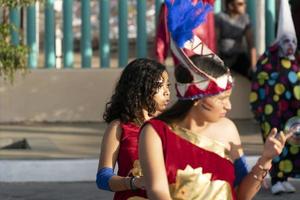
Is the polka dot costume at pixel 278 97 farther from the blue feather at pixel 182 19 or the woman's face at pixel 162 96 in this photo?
the blue feather at pixel 182 19

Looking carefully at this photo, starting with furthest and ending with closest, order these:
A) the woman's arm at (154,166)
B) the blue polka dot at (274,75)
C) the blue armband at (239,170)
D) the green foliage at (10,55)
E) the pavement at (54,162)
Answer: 1. the green foliage at (10,55)
2. the pavement at (54,162)
3. the blue polka dot at (274,75)
4. the blue armband at (239,170)
5. the woman's arm at (154,166)

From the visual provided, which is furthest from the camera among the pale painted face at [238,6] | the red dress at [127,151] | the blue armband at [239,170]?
the pale painted face at [238,6]

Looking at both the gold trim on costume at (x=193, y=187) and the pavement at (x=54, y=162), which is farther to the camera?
the pavement at (x=54, y=162)

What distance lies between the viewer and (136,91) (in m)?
4.45

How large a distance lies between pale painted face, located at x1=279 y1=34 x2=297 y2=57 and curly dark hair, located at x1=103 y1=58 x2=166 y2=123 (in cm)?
359

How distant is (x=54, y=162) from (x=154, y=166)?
19.7ft

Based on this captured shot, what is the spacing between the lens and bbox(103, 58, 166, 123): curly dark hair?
4.42 meters

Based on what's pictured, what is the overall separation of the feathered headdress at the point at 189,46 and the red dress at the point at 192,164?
158 millimetres

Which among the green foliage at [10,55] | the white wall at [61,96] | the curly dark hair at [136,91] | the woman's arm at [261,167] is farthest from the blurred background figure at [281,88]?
the woman's arm at [261,167]

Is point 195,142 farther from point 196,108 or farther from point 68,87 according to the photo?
point 68,87

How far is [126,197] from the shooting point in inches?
166

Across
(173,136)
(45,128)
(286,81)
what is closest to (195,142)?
(173,136)

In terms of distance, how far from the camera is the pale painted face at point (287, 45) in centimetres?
794

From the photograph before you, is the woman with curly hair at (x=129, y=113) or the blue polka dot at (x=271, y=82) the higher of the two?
the woman with curly hair at (x=129, y=113)
